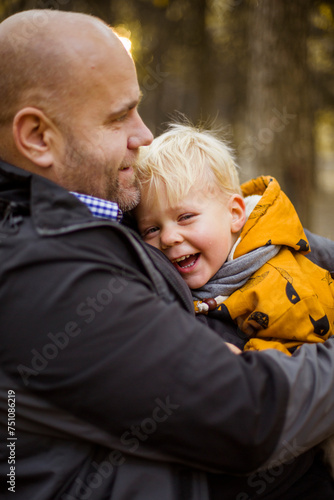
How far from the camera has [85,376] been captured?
120 centimetres

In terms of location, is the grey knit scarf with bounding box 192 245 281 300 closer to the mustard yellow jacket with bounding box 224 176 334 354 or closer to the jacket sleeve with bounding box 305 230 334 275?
the mustard yellow jacket with bounding box 224 176 334 354

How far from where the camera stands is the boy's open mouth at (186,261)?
2.07 metres

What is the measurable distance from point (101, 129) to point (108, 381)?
88cm

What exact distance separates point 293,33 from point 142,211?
3217 mm

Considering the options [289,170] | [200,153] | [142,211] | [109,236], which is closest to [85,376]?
[109,236]

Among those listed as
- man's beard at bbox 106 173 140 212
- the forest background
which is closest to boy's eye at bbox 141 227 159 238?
man's beard at bbox 106 173 140 212

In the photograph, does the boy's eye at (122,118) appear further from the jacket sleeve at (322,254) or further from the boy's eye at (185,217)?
the jacket sleeve at (322,254)

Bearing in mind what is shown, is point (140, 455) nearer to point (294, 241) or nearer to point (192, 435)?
point (192, 435)

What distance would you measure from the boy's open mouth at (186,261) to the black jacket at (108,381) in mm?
711

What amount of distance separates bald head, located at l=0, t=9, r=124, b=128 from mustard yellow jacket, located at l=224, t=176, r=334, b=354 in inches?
36.7

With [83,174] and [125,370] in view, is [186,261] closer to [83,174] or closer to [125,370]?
[83,174]

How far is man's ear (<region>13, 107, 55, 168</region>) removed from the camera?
1560 millimetres

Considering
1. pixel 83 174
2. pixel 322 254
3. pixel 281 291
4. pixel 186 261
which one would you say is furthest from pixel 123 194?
pixel 322 254

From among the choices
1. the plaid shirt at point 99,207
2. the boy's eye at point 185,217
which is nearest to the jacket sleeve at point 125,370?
the plaid shirt at point 99,207
